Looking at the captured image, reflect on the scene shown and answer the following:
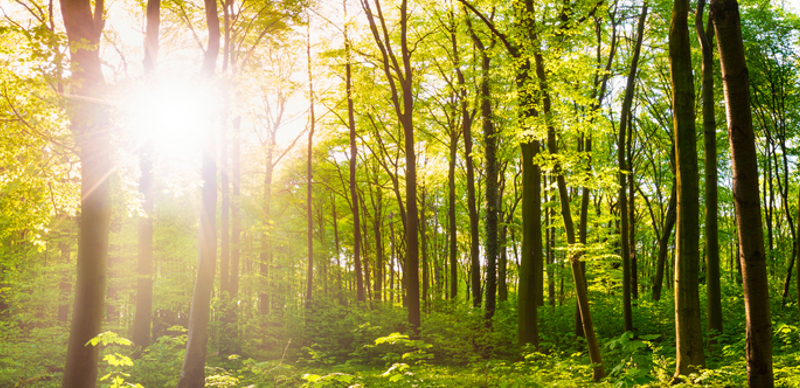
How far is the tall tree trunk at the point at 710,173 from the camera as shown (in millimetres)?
7827

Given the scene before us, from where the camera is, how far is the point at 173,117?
8.73 metres

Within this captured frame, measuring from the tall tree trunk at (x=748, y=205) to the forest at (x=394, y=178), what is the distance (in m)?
0.02

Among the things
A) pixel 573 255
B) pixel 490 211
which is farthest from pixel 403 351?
pixel 573 255

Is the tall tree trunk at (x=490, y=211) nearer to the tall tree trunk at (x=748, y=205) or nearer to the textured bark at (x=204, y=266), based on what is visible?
the textured bark at (x=204, y=266)

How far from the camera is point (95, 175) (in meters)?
6.26

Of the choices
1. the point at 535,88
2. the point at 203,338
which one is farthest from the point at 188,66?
the point at 535,88

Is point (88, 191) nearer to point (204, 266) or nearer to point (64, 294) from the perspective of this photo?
point (204, 266)

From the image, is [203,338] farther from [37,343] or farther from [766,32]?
[766,32]

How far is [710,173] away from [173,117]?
444 inches

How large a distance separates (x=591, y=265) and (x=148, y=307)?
49.2 feet

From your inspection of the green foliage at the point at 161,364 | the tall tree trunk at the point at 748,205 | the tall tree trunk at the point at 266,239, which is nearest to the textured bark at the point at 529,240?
the tall tree trunk at the point at 748,205

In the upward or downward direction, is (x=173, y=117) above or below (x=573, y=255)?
above

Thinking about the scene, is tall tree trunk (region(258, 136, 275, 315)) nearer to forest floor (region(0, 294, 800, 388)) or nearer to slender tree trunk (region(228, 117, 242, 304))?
slender tree trunk (region(228, 117, 242, 304))

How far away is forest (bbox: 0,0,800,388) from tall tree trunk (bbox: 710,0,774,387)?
0.02m
